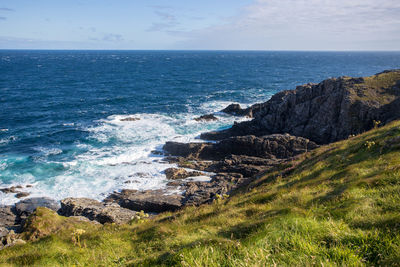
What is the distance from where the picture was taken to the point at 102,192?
94.9ft

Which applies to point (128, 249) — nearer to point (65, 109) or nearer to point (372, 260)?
point (372, 260)

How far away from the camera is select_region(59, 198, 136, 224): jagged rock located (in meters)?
19.5

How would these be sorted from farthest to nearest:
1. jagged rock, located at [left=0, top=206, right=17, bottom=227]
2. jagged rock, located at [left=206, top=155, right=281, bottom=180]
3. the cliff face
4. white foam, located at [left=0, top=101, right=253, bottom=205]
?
the cliff face
white foam, located at [left=0, top=101, right=253, bottom=205]
jagged rock, located at [left=206, top=155, right=281, bottom=180]
jagged rock, located at [left=0, top=206, right=17, bottom=227]

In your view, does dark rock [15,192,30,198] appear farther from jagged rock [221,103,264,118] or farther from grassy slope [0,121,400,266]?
jagged rock [221,103,264,118]

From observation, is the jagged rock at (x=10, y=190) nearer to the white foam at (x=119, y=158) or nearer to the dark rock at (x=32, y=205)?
the white foam at (x=119, y=158)

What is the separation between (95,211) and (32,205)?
10.0m

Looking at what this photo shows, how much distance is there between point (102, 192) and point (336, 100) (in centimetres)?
3380

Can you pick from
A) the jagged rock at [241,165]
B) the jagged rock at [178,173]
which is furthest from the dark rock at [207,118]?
the jagged rock at [178,173]

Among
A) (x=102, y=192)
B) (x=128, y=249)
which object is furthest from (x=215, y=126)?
(x=128, y=249)

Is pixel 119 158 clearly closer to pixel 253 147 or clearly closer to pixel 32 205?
pixel 32 205

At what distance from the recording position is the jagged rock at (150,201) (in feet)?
78.6

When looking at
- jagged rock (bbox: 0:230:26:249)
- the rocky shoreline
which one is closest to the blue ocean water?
the rocky shoreline

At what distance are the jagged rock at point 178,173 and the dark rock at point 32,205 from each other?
12.1 metres

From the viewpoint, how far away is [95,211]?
20.8 m
